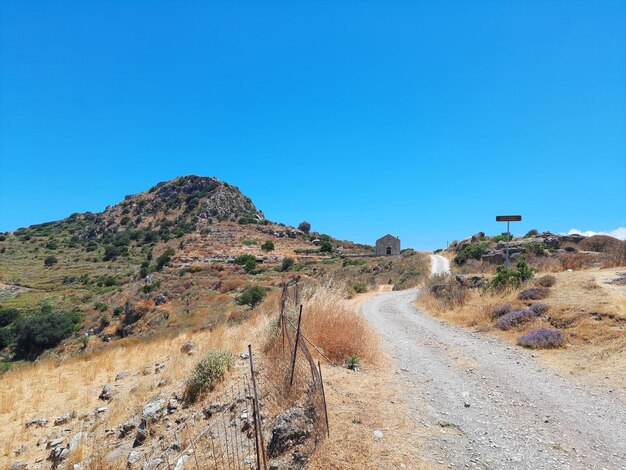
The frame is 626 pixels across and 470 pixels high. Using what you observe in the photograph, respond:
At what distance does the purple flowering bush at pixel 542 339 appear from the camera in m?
8.74

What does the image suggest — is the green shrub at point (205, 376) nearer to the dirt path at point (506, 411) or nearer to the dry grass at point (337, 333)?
the dry grass at point (337, 333)

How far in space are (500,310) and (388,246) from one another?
171 ft

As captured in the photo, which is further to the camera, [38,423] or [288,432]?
[38,423]

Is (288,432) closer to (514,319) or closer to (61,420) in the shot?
(61,420)

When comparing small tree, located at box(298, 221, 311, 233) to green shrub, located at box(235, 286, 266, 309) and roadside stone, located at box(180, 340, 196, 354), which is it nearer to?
green shrub, located at box(235, 286, 266, 309)

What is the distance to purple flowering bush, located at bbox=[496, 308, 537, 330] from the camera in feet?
35.1

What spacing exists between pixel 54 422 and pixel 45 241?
4138 inches

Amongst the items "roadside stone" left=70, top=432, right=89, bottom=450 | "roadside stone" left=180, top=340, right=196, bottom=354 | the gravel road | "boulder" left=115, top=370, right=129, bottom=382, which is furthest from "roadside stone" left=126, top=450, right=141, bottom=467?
"boulder" left=115, top=370, right=129, bottom=382

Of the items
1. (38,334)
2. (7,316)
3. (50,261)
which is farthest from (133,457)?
(50,261)

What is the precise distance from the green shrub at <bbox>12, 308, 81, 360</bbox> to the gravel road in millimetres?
30662

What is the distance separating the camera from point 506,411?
552 cm

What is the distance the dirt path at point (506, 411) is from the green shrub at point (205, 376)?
400 centimetres

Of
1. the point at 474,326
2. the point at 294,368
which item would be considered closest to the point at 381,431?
the point at 294,368

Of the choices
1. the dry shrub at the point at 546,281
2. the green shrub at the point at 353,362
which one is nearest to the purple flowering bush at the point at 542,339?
→ the dry shrub at the point at 546,281
